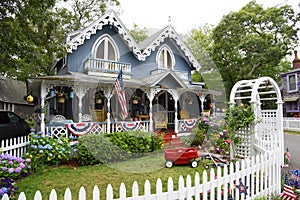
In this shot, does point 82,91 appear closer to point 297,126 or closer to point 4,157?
point 4,157

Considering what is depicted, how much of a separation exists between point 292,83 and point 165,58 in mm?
19030

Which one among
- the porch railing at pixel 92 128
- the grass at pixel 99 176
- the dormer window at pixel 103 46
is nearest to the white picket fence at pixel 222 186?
the grass at pixel 99 176

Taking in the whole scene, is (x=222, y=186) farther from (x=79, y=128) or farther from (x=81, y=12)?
(x=81, y=12)

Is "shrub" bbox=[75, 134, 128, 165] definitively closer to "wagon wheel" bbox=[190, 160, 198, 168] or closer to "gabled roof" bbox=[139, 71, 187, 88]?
"wagon wheel" bbox=[190, 160, 198, 168]

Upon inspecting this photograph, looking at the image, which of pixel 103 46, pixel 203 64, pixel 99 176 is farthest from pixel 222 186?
pixel 103 46

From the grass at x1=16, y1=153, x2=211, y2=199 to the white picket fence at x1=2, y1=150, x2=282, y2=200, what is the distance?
0.65 metres

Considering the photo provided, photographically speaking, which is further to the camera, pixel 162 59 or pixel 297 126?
pixel 297 126

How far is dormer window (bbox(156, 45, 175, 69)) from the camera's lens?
3259mm

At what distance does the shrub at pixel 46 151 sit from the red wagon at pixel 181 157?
2.66m

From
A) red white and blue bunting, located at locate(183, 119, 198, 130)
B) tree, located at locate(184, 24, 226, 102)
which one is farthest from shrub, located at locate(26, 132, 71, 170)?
tree, located at locate(184, 24, 226, 102)

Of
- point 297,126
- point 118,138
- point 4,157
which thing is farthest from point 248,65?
point 4,157

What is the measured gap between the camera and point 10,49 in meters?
6.44

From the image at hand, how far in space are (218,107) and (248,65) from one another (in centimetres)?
1564

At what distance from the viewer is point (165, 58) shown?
3.62m
